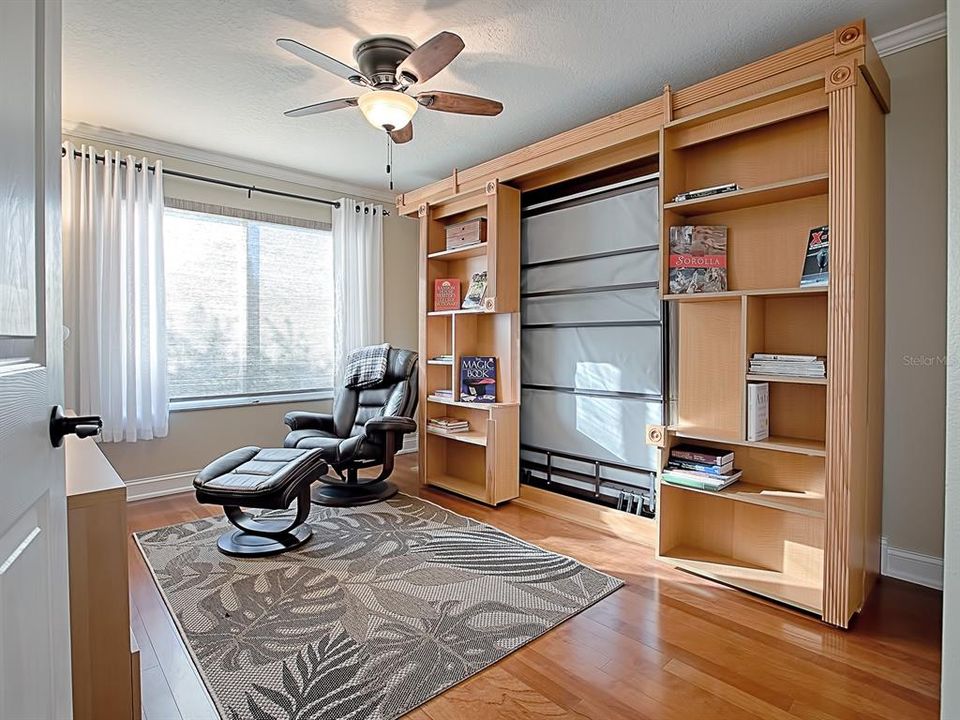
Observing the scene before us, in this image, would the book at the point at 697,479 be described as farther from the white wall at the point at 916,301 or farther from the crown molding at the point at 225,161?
the crown molding at the point at 225,161

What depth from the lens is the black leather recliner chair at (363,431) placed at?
366 centimetres

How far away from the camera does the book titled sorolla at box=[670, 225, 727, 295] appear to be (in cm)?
263

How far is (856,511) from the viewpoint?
2225mm

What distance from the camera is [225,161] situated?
14.0 ft

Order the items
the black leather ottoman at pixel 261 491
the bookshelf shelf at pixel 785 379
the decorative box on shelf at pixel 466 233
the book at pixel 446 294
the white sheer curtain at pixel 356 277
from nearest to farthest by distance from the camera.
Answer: the bookshelf shelf at pixel 785 379 < the black leather ottoman at pixel 261 491 < the decorative box on shelf at pixel 466 233 < the book at pixel 446 294 < the white sheer curtain at pixel 356 277

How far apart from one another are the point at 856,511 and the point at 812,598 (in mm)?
423

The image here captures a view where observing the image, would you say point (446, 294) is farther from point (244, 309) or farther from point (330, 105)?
point (330, 105)

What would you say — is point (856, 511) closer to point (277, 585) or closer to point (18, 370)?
point (277, 585)

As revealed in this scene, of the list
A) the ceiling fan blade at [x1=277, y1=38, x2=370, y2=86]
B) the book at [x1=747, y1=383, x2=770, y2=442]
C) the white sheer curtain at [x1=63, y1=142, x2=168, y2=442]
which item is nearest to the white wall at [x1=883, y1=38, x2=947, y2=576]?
the book at [x1=747, y1=383, x2=770, y2=442]

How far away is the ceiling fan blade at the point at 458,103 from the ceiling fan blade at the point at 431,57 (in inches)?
4.3

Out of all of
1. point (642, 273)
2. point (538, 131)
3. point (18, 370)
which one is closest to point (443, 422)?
point (642, 273)

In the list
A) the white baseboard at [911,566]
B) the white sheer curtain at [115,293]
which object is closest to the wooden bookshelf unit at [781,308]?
the white baseboard at [911,566]

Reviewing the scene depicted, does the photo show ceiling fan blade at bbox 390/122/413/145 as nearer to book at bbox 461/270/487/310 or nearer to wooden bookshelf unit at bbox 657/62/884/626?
book at bbox 461/270/487/310

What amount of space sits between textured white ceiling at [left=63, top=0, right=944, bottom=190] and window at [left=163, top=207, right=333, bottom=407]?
2.63 ft
